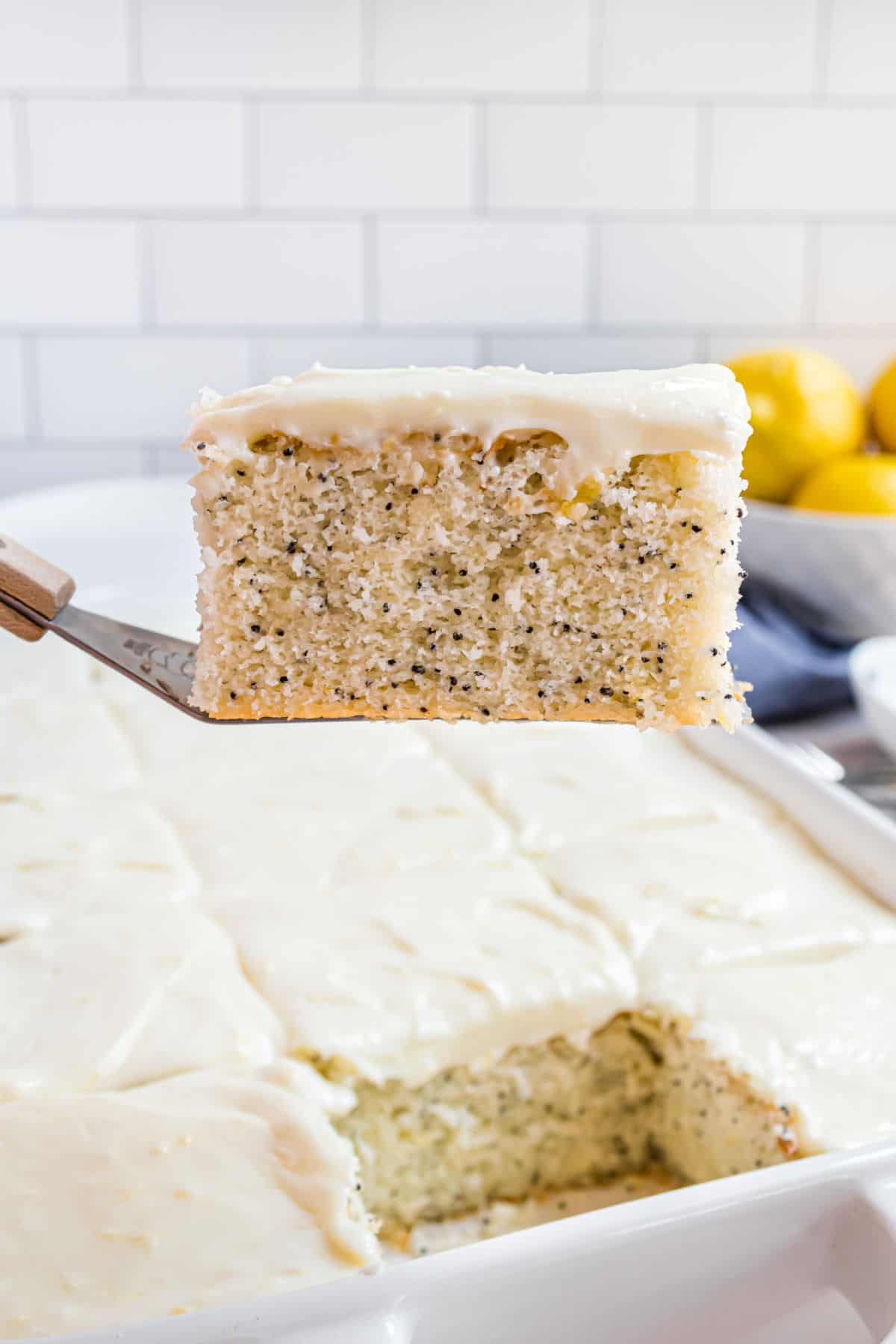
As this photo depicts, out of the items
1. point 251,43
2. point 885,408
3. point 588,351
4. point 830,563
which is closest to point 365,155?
point 251,43

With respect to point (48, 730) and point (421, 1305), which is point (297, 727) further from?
point (421, 1305)

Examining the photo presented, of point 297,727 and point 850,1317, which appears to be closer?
point 850,1317

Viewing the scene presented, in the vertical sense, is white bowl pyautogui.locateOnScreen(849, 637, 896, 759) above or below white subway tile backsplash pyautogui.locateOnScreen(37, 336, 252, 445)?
below

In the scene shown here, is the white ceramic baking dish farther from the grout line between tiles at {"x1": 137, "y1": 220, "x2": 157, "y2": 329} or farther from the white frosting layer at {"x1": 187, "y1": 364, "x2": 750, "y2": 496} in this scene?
the grout line between tiles at {"x1": 137, "y1": 220, "x2": 157, "y2": 329}

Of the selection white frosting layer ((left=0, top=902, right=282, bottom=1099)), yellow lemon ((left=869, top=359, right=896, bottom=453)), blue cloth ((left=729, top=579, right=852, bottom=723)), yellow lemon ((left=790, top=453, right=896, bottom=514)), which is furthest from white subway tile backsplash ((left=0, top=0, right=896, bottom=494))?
white frosting layer ((left=0, top=902, right=282, bottom=1099))

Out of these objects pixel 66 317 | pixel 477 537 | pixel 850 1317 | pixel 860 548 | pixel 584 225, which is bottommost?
pixel 850 1317

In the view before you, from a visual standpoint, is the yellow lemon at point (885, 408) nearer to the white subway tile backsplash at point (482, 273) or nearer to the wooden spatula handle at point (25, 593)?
the white subway tile backsplash at point (482, 273)

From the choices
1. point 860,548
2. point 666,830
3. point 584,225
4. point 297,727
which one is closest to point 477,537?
point 666,830
